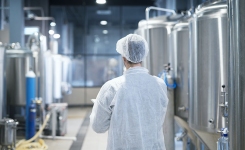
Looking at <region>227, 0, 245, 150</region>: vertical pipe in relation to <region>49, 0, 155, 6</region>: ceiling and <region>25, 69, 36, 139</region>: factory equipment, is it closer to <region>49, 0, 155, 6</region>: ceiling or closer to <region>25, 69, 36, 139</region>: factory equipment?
<region>25, 69, 36, 139</region>: factory equipment

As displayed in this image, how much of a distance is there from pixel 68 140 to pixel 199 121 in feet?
8.92

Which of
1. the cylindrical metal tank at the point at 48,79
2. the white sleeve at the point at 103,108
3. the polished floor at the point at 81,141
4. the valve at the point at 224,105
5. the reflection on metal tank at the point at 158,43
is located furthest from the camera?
the cylindrical metal tank at the point at 48,79

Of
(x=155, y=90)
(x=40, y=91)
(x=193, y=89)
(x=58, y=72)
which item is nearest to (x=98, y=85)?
(x=58, y=72)

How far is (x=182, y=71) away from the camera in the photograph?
11.2 feet

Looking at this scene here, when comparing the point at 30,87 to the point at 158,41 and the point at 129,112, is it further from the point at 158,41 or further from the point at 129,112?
the point at 129,112

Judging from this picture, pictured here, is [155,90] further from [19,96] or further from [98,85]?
[98,85]

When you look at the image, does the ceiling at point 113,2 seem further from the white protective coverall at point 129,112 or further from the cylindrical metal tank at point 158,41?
the white protective coverall at point 129,112

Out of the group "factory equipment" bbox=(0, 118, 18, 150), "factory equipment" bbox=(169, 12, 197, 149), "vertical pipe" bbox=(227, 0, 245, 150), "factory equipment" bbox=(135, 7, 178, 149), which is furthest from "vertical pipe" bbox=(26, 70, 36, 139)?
"vertical pipe" bbox=(227, 0, 245, 150)

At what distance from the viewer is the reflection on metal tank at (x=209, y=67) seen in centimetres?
231

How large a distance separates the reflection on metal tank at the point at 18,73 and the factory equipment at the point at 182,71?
2.39 meters

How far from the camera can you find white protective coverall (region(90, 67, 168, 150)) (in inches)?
71.1

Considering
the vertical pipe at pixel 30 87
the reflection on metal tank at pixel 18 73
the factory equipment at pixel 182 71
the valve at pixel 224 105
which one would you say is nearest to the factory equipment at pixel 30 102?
the vertical pipe at pixel 30 87

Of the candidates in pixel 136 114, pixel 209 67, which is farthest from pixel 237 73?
pixel 209 67

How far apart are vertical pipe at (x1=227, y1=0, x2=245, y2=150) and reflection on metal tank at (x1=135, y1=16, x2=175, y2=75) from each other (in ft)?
7.98
